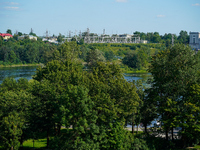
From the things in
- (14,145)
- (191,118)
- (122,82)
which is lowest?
(14,145)

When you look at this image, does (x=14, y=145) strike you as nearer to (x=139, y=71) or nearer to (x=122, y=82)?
(x=122, y=82)

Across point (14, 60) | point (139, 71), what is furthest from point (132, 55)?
point (14, 60)

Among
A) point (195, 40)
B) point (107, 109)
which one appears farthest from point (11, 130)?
point (195, 40)

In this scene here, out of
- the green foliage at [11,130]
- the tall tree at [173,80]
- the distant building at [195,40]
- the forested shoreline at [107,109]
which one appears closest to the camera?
the forested shoreline at [107,109]

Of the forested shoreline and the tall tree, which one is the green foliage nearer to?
the forested shoreline

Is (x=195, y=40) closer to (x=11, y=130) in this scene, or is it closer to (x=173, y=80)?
(x=173, y=80)

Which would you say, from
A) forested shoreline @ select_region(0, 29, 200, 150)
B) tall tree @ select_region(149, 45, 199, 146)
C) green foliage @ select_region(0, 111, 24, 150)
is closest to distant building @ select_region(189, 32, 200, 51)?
tall tree @ select_region(149, 45, 199, 146)

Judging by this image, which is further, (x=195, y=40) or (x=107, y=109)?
(x=195, y=40)

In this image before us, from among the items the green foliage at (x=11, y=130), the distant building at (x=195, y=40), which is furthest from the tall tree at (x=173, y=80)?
the distant building at (x=195, y=40)


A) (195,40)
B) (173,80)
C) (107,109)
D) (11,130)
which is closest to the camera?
(11,130)

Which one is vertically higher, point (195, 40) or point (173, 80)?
point (195, 40)

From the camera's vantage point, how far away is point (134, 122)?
29109mm

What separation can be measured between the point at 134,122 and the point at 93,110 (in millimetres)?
7095

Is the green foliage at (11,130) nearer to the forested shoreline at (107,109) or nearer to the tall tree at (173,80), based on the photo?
the forested shoreline at (107,109)
